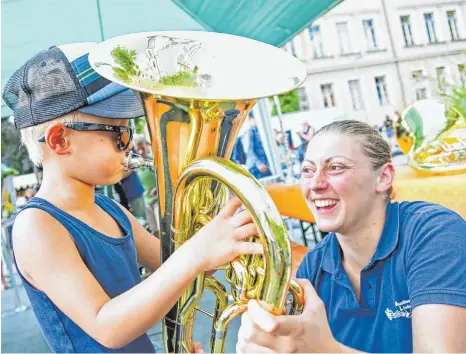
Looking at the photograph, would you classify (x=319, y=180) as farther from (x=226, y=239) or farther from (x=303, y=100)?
(x=303, y=100)

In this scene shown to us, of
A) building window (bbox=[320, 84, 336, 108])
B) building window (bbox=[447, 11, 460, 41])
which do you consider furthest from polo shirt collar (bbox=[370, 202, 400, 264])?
building window (bbox=[447, 11, 460, 41])

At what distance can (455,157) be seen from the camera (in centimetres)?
170

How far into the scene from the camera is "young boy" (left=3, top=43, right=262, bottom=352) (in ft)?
2.11

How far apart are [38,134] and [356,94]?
24.1 meters

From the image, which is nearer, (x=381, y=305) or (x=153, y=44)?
(x=153, y=44)

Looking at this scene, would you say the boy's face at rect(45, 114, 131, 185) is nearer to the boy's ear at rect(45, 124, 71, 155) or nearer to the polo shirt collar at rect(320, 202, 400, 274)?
the boy's ear at rect(45, 124, 71, 155)

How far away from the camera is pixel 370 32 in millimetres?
23609

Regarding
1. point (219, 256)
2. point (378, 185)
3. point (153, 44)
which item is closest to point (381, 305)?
point (378, 185)

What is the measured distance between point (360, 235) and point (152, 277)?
21.0 inches

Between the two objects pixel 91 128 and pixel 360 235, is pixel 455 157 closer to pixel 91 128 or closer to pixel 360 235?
pixel 360 235

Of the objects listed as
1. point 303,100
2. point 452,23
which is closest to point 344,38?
point 303,100

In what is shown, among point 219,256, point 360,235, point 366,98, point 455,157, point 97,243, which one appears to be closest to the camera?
point 219,256

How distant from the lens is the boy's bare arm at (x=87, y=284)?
62cm

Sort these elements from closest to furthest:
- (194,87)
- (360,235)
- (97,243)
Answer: (194,87) → (97,243) → (360,235)
